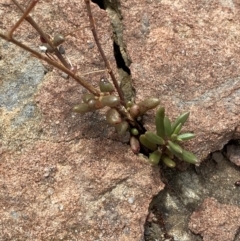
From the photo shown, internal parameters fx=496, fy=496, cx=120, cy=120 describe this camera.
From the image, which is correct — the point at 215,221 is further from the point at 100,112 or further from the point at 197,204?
the point at 100,112

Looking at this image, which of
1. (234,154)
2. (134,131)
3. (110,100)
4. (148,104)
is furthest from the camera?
(234,154)

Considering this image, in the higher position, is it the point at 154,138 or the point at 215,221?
the point at 154,138

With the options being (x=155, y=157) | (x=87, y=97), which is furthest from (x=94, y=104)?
(x=155, y=157)

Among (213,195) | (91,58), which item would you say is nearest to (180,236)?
(213,195)

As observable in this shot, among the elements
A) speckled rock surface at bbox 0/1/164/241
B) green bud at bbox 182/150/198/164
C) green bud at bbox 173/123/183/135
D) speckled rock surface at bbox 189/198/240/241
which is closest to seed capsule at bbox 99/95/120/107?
speckled rock surface at bbox 0/1/164/241

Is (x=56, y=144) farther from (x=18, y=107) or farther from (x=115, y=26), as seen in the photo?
(x=115, y=26)

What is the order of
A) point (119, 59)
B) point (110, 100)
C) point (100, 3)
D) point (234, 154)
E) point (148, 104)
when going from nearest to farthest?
point (110, 100) < point (148, 104) < point (234, 154) < point (119, 59) < point (100, 3)

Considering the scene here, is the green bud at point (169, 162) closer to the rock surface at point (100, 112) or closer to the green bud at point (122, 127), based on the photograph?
the rock surface at point (100, 112)
